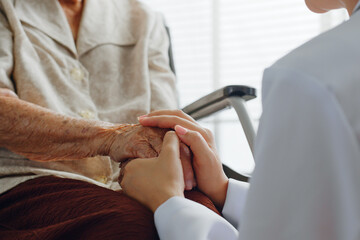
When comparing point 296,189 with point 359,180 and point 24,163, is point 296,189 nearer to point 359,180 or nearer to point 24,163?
point 359,180

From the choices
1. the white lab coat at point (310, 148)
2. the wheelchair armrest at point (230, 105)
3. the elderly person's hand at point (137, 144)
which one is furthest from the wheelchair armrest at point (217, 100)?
the white lab coat at point (310, 148)

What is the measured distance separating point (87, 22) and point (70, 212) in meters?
0.78

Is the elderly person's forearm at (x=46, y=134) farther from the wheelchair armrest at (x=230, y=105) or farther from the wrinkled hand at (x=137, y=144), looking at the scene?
the wheelchair armrest at (x=230, y=105)

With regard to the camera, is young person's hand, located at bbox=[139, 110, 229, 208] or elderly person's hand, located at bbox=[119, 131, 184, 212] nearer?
elderly person's hand, located at bbox=[119, 131, 184, 212]

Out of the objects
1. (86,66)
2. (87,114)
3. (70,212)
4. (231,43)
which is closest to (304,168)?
(70,212)

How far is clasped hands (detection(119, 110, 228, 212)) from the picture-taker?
2.29 feet

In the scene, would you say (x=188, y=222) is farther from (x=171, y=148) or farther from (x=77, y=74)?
(x=77, y=74)

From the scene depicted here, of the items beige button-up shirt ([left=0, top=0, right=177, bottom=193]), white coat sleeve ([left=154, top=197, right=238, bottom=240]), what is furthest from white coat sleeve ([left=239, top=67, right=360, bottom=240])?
beige button-up shirt ([left=0, top=0, right=177, bottom=193])

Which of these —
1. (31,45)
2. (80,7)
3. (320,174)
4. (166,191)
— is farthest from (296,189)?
(80,7)

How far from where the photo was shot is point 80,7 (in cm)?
137

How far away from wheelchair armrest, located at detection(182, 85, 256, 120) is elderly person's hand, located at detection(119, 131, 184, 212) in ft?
1.13

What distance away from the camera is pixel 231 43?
170 inches

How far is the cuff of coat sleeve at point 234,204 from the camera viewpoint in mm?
806

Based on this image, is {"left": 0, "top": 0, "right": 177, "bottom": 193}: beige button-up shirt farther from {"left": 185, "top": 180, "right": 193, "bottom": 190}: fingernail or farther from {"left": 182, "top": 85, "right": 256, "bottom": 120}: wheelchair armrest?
{"left": 185, "top": 180, "right": 193, "bottom": 190}: fingernail
